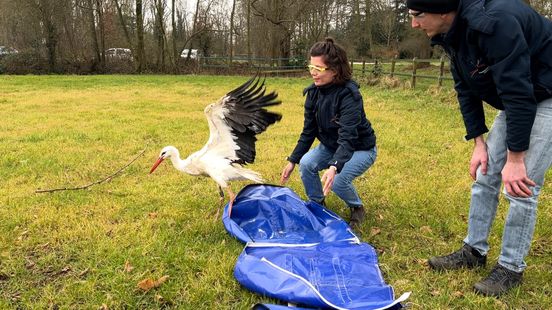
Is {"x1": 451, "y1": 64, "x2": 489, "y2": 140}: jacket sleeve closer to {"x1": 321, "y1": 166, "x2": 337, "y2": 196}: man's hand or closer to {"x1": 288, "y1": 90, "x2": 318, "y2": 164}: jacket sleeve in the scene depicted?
{"x1": 321, "y1": 166, "x2": 337, "y2": 196}: man's hand

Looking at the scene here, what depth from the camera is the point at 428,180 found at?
5.41 meters

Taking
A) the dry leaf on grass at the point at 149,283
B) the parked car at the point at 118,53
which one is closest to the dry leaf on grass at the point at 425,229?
the dry leaf on grass at the point at 149,283

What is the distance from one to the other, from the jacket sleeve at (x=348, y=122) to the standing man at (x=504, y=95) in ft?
2.90

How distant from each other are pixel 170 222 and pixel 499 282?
2.75 meters

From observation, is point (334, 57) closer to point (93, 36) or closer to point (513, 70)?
point (513, 70)

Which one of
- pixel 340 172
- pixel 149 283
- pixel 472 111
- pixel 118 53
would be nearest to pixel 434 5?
pixel 472 111

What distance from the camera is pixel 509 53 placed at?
2.33 meters

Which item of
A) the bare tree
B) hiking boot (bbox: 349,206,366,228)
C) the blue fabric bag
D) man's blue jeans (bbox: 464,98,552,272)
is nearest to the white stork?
the blue fabric bag

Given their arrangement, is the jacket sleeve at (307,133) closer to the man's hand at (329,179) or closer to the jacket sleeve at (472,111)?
the man's hand at (329,179)

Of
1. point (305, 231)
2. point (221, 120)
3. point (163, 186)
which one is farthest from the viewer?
point (163, 186)

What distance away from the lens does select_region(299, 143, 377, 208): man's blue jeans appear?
13.2 ft

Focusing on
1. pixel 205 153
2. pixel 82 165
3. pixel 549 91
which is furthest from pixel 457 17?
pixel 82 165

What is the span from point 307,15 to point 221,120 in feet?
100

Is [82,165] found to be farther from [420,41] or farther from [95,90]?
[420,41]
